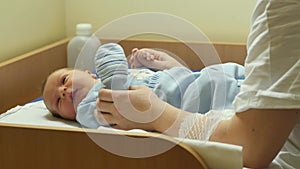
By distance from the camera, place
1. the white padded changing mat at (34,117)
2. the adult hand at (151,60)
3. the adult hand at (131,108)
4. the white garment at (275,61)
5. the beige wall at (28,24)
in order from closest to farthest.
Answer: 1. the white garment at (275,61)
2. the adult hand at (131,108)
3. the white padded changing mat at (34,117)
4. the adult hand at (151,60)
5. the beige wall at (28,24)

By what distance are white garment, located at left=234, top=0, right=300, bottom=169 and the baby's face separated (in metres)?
0.51

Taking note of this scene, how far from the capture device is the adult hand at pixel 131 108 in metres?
1.01

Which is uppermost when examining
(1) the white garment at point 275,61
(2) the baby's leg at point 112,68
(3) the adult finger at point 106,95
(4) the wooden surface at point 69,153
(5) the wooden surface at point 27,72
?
(1) the white garment at point 275,61

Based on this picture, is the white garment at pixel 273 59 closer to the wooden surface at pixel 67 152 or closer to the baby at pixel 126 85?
the wooden surface at pixel 67 152

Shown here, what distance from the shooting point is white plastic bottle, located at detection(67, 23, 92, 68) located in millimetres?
1804

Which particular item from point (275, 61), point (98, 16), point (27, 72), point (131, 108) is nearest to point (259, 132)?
point (275, 61)

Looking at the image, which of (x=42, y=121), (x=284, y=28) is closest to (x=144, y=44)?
(x=42, y=121)

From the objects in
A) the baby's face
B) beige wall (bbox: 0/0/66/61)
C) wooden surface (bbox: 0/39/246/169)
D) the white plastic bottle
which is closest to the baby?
the baby's face

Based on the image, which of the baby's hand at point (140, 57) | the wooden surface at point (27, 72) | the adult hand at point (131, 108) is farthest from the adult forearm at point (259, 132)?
the wooden surface at point (27, 72)

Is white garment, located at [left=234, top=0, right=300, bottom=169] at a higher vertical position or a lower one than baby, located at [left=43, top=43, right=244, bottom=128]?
higher

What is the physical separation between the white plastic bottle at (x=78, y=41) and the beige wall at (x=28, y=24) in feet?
0.32

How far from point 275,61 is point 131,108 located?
34cm

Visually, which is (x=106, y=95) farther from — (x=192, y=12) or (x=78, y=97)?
(x=192, y=12)

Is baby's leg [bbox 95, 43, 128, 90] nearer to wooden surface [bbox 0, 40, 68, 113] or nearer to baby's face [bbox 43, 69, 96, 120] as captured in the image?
baby's face [bbox 43, 69, 96, 120]
